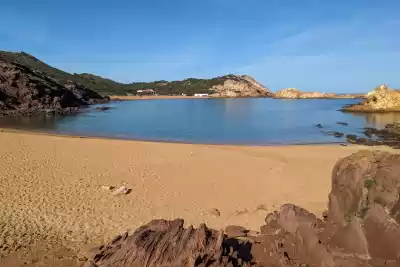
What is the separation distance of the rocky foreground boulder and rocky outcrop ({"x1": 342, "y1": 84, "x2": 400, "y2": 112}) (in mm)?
59018

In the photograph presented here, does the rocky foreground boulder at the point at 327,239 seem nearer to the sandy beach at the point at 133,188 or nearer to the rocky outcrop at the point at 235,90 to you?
the sandy beach at the point at 133,188

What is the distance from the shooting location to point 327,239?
4.63 meters

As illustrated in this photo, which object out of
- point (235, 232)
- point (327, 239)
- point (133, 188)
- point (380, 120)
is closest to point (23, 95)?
point (133, 188)

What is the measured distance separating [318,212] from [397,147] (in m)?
16.1

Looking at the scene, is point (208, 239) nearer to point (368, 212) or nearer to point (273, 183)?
point (368, 212)

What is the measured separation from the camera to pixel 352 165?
15.6ft

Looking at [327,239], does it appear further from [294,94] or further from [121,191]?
[294,94]

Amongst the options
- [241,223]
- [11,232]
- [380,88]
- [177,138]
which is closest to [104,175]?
[11,232]

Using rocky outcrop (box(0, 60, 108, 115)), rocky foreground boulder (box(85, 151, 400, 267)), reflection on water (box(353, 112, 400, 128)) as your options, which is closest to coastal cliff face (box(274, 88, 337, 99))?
reflection on water (box(353, 112, 400, 128))

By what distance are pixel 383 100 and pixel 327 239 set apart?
61110 mm

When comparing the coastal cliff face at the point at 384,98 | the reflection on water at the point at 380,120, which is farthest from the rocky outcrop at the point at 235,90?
the reflection on water at the point at 380,120

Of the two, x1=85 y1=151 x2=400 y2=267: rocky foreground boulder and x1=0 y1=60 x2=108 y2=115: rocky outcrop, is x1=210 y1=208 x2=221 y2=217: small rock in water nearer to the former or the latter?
x1=85 y1=151 x2=400 y2=267: rocky foreground boulder

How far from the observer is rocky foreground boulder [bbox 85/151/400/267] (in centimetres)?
412

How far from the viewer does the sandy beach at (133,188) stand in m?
9.23
